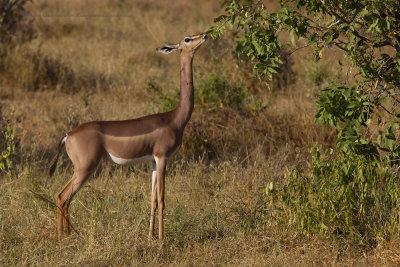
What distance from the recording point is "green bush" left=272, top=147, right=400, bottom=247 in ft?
15.1

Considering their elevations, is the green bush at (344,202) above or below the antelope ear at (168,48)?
below

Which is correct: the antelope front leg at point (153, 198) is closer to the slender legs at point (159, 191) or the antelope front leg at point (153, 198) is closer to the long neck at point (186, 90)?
the slender legs at point (159, 191)

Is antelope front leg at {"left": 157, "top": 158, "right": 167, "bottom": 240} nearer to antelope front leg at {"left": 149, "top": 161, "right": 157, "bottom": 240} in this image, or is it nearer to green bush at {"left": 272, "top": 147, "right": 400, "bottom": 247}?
antelope front leg at {"left": 149, "top": 161, "right": 157, "bottom": 240}

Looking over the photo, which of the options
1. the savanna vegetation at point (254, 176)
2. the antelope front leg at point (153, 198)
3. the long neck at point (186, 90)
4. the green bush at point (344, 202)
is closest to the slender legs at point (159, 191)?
the antelope front leg at point (153, 198)

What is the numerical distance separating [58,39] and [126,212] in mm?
10044

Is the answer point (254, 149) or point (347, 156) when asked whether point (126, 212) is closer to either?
point (347, 156)

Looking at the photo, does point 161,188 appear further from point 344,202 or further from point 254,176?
point 254,176

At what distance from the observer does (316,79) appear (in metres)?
9.19

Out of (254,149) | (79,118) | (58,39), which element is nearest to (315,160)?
(254,149)

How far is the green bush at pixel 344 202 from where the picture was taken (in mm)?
4613

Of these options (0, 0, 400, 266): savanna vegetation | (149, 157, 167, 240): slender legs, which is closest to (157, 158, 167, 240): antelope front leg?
(149, 157, 167, 240): slender legs

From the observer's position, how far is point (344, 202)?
4.62 meters

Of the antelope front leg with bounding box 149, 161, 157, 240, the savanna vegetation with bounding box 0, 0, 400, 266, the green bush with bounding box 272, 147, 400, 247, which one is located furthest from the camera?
the antelope front leg with bounding box 149, 161, 157, 240

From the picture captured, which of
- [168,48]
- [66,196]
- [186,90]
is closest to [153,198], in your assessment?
[66,196]
